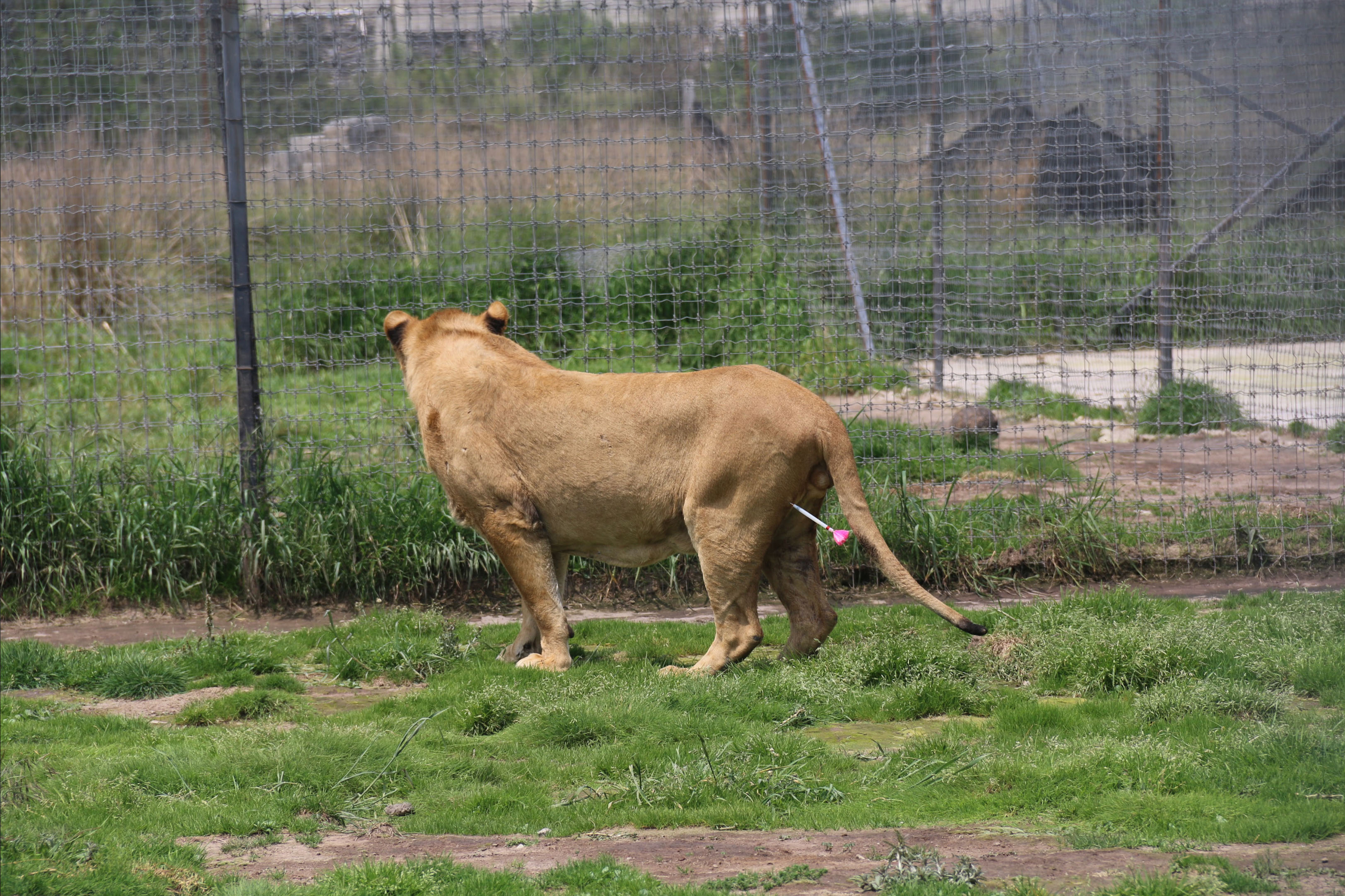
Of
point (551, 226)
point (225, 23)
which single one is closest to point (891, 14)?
point (551, 226)

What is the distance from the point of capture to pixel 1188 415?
35.2ft

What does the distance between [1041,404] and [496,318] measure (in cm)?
513

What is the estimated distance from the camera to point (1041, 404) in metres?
10.3

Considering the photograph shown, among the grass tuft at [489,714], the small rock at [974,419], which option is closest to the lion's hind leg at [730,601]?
the grass tuft at [489,714]

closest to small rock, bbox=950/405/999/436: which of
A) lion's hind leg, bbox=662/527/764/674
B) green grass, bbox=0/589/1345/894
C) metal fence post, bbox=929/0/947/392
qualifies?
metal fence post, bbox=929/0/947/392

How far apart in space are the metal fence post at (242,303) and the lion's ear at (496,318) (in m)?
1.99

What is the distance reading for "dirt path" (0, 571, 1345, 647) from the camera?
766 cm

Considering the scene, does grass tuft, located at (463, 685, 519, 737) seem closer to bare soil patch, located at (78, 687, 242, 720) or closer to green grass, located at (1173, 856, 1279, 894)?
bare soil patch, located at (78, 687, 242, 720)

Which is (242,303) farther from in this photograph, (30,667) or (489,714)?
(489,714)

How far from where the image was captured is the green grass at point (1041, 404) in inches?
419

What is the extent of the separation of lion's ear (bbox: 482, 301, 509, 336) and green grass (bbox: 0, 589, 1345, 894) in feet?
6.19

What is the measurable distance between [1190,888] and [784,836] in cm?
128

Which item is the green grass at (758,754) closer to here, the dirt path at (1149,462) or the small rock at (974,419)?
the dirt path at (1149,462)

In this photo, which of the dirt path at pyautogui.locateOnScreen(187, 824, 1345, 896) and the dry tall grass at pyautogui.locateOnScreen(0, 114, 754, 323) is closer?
the dirt path at pyautogui.locateOnScreen(187, 824, 1345, 896)
